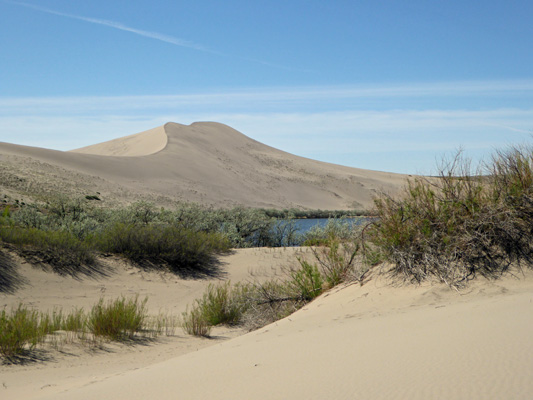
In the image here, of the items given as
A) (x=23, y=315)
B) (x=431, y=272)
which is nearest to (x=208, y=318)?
(x=23, y=315)

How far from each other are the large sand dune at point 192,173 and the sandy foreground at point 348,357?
26451 mm

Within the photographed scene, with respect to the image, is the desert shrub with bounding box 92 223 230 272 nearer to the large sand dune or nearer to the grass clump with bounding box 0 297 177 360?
the grass clump with bounding box 0 297 177 360

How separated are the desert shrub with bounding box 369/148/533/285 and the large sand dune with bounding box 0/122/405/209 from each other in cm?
2486

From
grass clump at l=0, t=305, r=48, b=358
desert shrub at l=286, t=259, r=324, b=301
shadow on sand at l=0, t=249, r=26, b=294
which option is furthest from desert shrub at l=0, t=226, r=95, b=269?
desert shrub at l=286, t=259, r=324, b=301

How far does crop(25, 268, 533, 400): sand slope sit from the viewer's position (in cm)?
301

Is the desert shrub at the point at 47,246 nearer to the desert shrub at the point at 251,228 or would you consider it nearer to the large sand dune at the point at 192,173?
the desert shrub at the point at 251,228

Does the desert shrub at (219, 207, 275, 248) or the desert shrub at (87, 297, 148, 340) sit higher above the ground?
the desert shrub at (219, 207, 275, 248)

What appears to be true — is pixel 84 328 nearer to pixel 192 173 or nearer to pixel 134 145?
pixel 192 173

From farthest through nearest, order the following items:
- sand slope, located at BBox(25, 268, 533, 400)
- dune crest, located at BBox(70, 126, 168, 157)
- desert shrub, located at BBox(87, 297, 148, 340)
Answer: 1. dune crest, located at BBox(70, 126, 168, 157)
2. desert shrub, located at BBox(87, 297, 148, 340)
3. sand slope, located at BBox(25, 268, 533, 400)

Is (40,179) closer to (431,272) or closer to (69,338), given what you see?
(69,338)

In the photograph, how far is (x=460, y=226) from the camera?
21.6 feet

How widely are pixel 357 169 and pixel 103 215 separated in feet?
272

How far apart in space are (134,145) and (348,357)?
86795 millimetres

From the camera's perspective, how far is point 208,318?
8438mm
